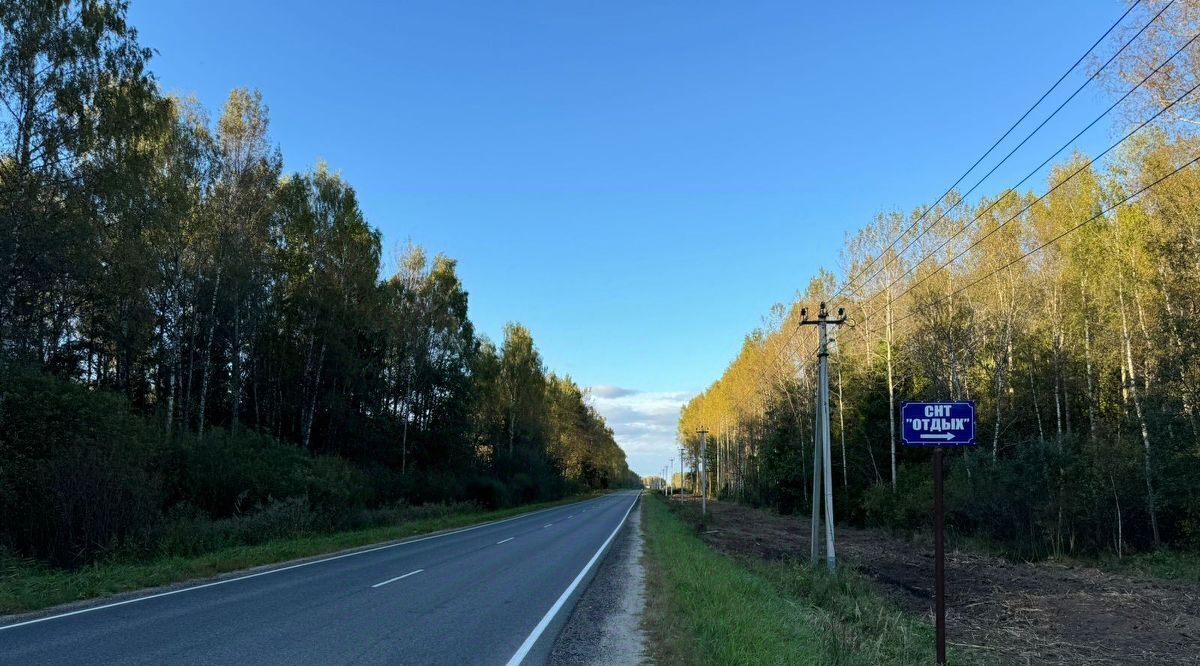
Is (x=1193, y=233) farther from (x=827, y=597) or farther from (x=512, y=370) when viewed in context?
(x=512, y=370)


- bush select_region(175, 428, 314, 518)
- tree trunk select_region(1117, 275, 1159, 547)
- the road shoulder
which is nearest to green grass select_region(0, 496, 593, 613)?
bush select_region(175, 428, 314, 518)

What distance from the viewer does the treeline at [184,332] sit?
49.9ft

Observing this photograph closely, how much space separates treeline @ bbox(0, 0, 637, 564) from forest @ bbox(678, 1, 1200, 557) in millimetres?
22163

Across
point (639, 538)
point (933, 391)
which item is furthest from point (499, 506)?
point (933, 391)

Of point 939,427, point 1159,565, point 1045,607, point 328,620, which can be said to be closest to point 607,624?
point 328,620

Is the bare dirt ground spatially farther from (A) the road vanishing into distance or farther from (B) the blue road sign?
(A) the road vanishing into distance

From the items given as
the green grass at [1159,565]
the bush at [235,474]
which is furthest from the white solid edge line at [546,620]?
the green grass at [1159,565]

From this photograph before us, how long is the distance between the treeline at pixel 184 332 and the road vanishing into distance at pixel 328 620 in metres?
5.64

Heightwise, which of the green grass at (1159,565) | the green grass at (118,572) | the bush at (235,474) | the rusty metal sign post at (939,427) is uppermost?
the rusty metal sign post at (939,427)

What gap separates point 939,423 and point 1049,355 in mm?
23796

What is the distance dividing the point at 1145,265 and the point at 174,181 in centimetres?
3284

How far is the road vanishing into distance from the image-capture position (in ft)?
22.2

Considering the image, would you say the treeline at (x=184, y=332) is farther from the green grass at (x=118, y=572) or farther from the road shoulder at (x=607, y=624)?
the road shoulder at (x=607, y=624)

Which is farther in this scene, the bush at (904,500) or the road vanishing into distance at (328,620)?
the bush at (904,500)
